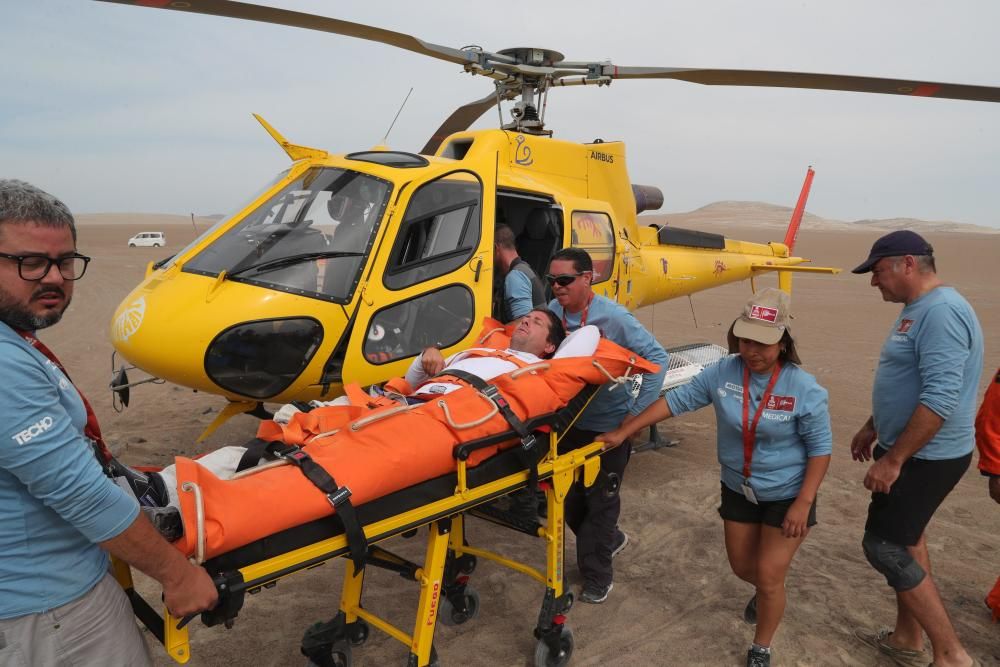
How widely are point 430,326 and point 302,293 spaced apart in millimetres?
874

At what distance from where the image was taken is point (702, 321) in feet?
48.2

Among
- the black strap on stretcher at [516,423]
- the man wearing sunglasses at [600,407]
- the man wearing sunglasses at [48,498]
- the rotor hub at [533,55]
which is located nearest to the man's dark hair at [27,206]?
the man wearing sunglasses at [48,498]

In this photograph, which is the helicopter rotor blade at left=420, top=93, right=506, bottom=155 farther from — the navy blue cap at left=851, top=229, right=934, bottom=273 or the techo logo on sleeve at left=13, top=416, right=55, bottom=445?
the techo logo on sleeve at left=13, top=416, right=55, bottom=445

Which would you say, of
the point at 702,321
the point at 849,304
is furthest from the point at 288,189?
the point at 849,304

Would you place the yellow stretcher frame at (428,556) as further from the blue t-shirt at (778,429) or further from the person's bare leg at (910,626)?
the person's bare leg at (910,626)

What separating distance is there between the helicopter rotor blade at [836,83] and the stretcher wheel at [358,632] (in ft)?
16.5

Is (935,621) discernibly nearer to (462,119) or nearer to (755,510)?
(755,510)

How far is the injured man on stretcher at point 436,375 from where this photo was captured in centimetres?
210

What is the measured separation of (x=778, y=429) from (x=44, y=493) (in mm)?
2621

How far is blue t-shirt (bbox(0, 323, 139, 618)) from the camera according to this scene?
147 cm

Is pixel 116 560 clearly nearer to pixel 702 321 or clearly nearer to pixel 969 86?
pixel 969 86

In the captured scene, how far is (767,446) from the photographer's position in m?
2.86

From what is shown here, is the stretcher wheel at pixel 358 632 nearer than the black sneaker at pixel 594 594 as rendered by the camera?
Yes

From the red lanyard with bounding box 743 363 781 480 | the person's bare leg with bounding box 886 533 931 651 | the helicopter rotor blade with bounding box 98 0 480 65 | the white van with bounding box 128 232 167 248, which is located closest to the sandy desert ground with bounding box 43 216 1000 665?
the person's bare leg with bounding box 886 533 931 651
